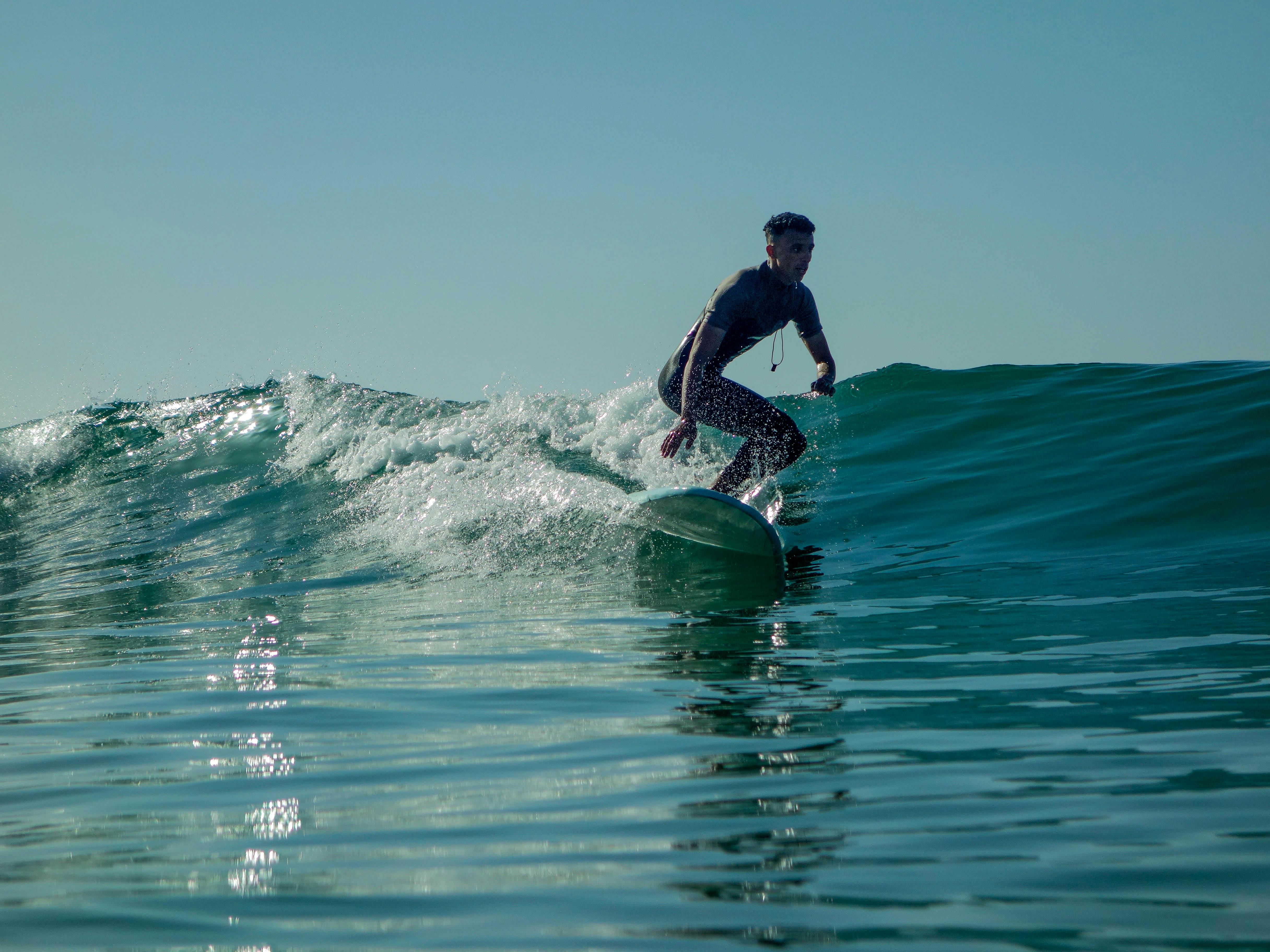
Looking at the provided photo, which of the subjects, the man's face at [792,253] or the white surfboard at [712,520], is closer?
the white surfboard at [712,520]

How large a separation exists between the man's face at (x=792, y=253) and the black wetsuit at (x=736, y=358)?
103mm

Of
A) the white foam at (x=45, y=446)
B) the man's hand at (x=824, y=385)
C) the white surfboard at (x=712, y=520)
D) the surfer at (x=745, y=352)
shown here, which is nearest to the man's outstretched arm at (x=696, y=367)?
the surfer at (x=745, y=352)

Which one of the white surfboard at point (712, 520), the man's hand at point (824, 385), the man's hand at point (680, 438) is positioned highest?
the man's hand at point (824, 385)

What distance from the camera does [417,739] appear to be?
283cm

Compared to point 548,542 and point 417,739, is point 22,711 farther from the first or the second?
point 548,542

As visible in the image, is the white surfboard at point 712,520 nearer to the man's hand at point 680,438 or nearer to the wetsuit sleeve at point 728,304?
the man's hand at point 680,438

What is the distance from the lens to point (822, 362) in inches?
298

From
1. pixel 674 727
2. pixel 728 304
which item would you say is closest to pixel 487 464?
pixel 728 304

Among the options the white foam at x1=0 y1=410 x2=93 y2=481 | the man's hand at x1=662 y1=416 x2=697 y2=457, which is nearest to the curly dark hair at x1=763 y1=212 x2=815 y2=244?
the man's hand at x1=662 y1=416 x2=697 y2=457

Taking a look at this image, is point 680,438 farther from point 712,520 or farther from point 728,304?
point 728,304

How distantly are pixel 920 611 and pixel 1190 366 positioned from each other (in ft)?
29.0

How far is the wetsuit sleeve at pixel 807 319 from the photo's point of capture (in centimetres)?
739

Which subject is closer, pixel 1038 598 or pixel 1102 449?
pixel 1038 598

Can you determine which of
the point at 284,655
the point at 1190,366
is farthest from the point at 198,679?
the point at 1190,366
